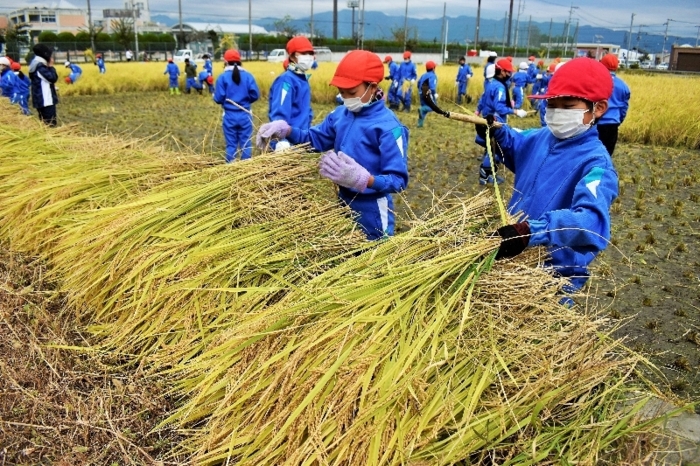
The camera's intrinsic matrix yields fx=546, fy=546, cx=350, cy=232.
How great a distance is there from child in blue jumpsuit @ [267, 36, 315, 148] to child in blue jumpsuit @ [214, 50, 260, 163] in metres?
1.48

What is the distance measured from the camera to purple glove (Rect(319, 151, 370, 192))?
2451 mm

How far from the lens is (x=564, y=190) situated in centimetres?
208

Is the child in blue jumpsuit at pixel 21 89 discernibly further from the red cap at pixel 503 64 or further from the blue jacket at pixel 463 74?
the blue jacket at pixel 463 74

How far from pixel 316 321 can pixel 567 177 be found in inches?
45.0

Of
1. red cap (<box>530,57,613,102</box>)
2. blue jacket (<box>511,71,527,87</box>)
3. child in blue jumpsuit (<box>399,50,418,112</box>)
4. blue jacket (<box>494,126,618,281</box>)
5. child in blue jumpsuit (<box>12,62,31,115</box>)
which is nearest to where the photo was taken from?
blue jacket (<box>494,126,618,281</box>)

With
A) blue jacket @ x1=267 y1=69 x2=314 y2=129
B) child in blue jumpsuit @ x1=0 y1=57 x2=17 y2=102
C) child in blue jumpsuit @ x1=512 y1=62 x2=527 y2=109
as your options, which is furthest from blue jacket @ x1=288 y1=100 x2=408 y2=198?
child in blue jumpsuit @ x1=512 y1=62 x2=527 y2=109

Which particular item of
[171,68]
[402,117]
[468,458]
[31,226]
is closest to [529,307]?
[468,458]

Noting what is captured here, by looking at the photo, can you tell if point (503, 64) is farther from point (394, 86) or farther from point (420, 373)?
point (394, 86)

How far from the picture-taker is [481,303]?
149 cm

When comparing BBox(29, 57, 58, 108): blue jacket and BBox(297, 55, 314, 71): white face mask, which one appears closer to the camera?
BBox(297, 55, 314, 71): white face mask

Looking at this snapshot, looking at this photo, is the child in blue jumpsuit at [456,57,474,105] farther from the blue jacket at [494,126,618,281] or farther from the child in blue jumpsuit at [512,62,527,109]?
the blue jacket at [494,126,618,281]

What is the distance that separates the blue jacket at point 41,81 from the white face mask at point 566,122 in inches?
324

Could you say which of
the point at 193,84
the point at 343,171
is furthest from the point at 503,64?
the point at 193,84

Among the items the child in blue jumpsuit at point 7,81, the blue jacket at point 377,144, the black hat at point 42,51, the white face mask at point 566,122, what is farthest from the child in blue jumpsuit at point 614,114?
the child in blue jumpsuit at point 7,81
